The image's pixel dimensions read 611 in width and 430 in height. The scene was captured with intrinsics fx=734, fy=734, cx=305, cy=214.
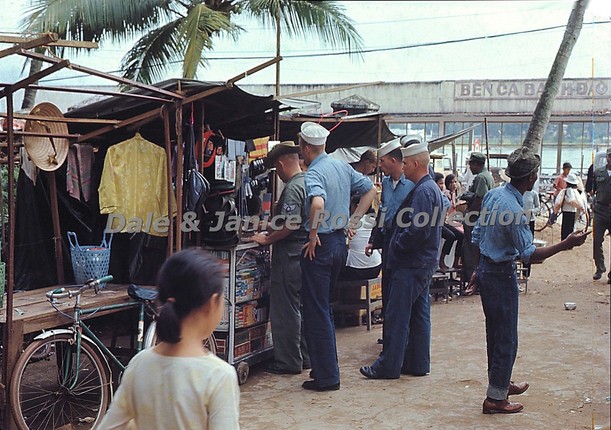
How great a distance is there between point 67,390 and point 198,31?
8.18 metres

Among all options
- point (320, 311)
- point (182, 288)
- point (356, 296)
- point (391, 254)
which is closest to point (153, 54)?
point (356, 296)

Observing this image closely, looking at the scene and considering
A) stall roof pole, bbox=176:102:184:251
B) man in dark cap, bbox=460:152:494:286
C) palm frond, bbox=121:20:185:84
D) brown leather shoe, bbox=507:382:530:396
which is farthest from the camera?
palm frond, bbox=121:20:185:84

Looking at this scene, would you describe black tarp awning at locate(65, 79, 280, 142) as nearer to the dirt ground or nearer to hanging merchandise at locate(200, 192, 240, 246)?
hanging merchandise at locate(200, 192, 240, 246)

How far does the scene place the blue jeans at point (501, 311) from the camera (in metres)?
5.02

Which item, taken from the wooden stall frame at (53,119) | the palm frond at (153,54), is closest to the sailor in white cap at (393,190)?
the wooden stall frame at (53,119)

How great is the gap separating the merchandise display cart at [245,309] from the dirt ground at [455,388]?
23 centimetres

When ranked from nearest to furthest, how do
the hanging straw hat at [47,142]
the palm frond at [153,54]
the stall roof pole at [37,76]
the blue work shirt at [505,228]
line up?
the stall roof pole at [37,76], the blue work shirt at [505,228], the hanging straw hat at [47,142], the palm frond at [153,54]

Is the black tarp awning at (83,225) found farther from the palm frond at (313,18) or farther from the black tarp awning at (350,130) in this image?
the palm frond at (313,18)

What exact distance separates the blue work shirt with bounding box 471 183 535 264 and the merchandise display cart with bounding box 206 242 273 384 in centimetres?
213

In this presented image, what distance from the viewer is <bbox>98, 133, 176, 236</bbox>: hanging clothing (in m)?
6.10

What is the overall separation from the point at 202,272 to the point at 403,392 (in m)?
4.00

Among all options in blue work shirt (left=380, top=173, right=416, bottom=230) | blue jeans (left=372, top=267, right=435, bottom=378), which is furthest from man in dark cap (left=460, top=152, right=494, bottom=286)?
blue jeans (left=372, top=267, right=435, bottom=378)

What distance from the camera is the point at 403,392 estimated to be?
5.95 m

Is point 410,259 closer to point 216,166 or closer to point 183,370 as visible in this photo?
point 216,166
